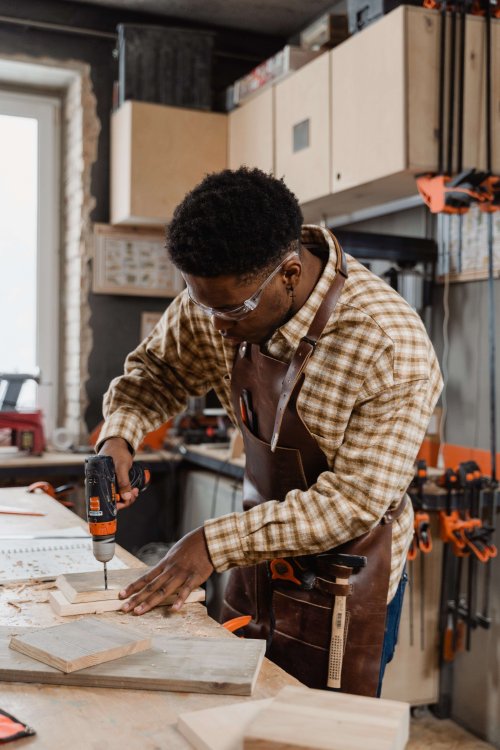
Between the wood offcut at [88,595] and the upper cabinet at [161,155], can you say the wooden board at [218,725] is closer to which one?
the wood offcut at [88,595]

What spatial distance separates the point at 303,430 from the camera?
5.36 feet

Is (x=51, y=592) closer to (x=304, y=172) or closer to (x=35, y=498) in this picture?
(x=35, y=498)

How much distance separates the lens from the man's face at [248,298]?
4.77 ft

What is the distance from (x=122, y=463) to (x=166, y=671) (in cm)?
63

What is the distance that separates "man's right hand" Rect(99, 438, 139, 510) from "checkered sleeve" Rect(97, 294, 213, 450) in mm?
82

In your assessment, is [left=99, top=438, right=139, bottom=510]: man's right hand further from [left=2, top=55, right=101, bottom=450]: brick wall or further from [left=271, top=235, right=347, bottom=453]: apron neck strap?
[left=2, top=55, right=101, bottom=450]: brick wall

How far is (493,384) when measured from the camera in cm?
290

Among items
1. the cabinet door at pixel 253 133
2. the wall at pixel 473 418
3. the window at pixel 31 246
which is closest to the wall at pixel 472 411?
the wall at pixel 473 418

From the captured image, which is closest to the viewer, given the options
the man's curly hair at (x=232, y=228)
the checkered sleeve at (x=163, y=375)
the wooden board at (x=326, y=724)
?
the wooden board at (x=326, y=724)

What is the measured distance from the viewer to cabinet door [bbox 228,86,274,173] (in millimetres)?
3771

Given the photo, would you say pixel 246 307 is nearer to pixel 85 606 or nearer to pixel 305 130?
pixel 85 606

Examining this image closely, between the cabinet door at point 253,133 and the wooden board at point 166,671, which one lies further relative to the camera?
the cabinet door at point 253,133

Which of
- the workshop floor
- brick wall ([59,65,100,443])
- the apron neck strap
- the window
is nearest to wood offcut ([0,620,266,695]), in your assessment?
the apron neck strap

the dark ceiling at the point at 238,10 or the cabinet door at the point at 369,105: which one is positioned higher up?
the dark ceiling at the point at 238,10
